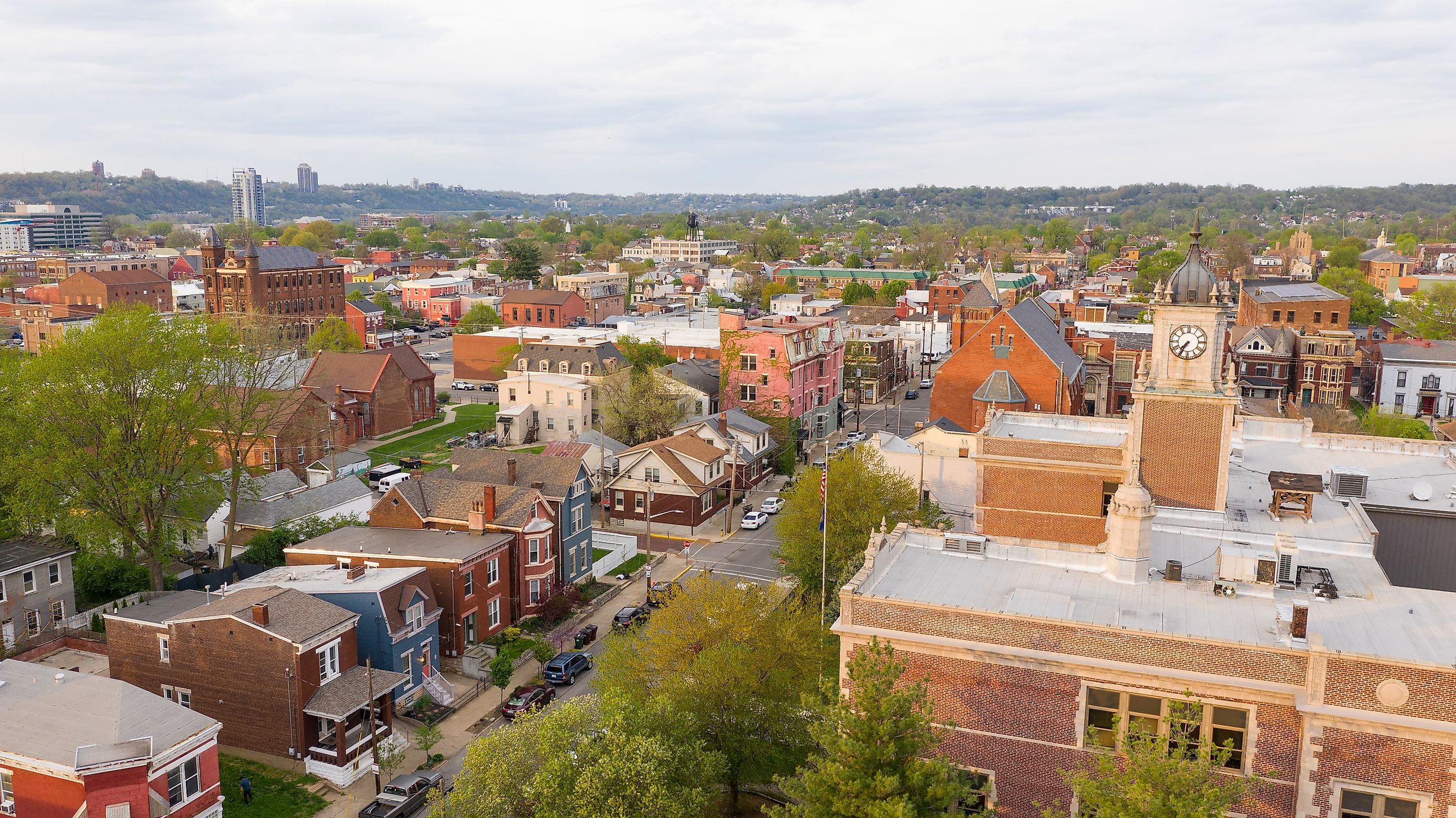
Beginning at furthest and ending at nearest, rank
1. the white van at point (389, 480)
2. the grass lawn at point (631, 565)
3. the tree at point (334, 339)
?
the tree at point (334, 339)
the white van at point (389, 480)
the grass lawn at point (631, 565)

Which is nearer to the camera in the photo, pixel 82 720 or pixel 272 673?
pixel 82 720

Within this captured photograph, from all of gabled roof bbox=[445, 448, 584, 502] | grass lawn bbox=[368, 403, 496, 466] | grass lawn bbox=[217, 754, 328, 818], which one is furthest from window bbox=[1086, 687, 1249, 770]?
grass lawn bbox=[368, 403, 496, 466]

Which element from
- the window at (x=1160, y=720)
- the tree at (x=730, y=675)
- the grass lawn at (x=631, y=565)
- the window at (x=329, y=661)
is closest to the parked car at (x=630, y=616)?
the grass lawn at (x=631, y=565)

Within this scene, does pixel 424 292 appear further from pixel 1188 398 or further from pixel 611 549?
pixel 1188 398

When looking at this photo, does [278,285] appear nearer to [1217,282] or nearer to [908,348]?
[908,348]

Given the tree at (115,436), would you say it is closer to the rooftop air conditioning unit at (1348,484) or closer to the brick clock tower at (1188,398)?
the brick clock tower at (1188,398)

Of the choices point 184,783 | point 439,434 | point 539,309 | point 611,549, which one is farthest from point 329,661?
point 539,309
